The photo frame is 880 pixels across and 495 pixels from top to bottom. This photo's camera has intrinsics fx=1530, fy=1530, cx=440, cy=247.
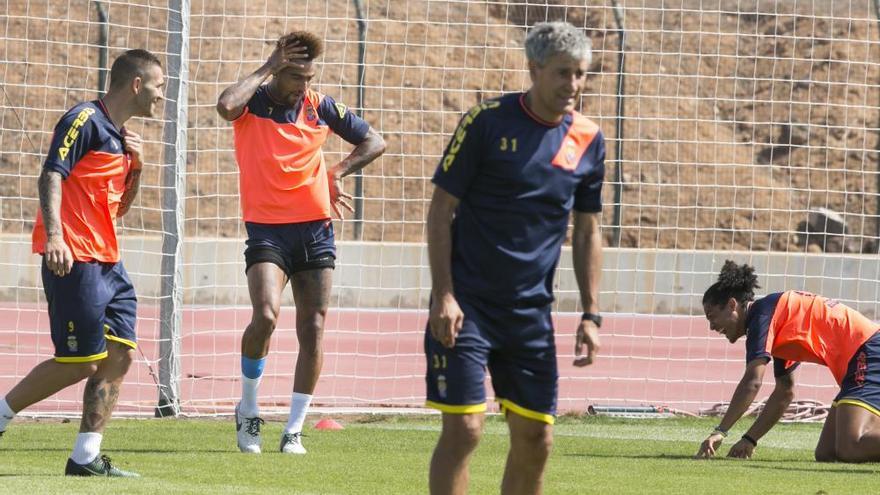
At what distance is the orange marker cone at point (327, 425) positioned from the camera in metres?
10.2

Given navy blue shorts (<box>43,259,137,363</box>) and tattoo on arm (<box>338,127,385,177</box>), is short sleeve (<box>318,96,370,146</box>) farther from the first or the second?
navy blue shorts (<box>43,259,137,363</box>)

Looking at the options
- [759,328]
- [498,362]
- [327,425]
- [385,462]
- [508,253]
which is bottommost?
[327,425]

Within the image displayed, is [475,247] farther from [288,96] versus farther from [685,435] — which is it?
[685,435]

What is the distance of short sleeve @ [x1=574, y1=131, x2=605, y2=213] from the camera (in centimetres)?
553

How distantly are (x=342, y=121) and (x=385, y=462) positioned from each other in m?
2.09

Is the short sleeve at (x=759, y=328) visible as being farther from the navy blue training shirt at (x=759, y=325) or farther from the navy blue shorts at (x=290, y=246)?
the navy blue shorts at (x=290, y=246)

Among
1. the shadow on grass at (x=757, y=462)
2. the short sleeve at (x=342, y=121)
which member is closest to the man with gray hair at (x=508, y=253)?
the shadow on grass at (x=757, y=462)

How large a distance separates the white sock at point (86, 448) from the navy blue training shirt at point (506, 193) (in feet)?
8.80

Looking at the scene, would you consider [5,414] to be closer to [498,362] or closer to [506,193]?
[498,362]

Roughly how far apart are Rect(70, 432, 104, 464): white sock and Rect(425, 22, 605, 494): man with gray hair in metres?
2.56

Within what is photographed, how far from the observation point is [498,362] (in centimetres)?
543

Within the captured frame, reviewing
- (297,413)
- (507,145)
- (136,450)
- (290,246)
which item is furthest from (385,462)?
(507,145)

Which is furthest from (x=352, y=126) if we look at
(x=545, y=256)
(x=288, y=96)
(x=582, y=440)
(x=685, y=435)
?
(x=545, y=256)

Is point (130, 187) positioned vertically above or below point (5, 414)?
above
